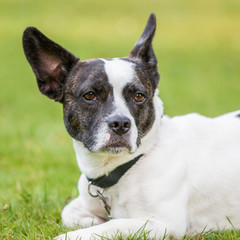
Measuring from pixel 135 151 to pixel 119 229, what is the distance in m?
0.61

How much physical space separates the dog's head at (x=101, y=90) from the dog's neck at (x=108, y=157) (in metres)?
0.06

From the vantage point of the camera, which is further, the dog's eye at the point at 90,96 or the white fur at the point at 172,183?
the dog's eye at the point at 90,96

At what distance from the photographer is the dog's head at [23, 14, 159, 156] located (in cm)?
364

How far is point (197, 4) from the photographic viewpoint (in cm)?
2300

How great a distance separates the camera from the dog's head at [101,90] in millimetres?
3642

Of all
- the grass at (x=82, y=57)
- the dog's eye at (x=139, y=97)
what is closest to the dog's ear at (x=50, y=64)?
the dog's eye at (x=139, y=97)

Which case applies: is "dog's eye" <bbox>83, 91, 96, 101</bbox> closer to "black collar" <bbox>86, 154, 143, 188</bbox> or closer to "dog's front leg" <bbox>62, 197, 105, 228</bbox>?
"black collar" <bbox>86, 154, 143, 188</bbox>

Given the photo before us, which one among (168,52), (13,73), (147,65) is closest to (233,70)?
(168,52)

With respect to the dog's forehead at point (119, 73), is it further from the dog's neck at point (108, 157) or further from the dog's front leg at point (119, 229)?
the dog's front leg at point (119, 229)

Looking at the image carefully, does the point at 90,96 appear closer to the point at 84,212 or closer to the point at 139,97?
the point at 139,97

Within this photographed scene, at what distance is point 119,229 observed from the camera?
139 inches

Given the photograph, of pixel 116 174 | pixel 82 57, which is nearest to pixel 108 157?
pixel 116 174

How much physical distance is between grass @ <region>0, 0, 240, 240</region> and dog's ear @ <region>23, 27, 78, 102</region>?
1094 millimetres

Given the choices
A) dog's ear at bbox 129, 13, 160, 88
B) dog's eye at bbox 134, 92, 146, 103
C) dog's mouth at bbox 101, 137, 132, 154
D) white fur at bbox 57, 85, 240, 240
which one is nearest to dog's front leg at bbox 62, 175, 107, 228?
white fur at bbox 57, 85, 240, 240
